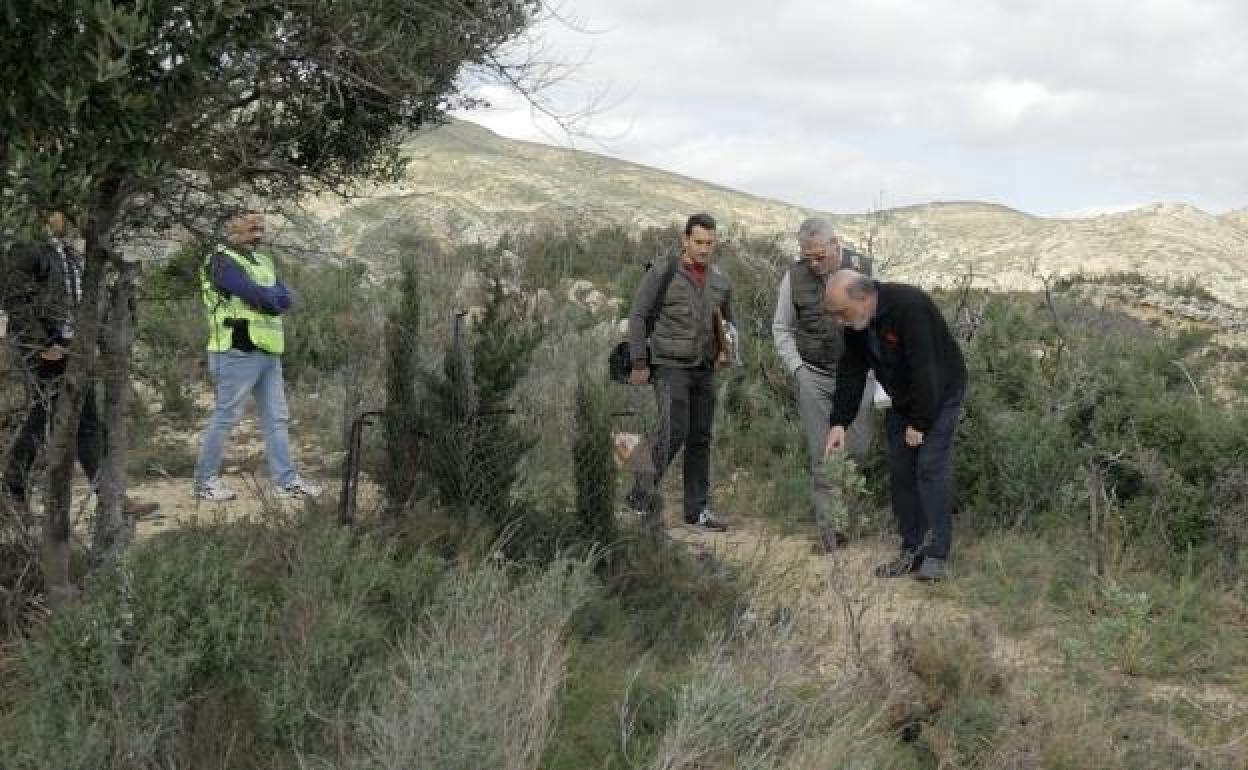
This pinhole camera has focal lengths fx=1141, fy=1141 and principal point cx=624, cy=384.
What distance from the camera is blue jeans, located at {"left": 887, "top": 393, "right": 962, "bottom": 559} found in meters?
5.91

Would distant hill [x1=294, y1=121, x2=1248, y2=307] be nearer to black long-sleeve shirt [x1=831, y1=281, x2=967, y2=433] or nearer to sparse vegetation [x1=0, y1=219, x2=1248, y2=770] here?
sparse vegetation [x1=0, y1=219, x2=1248, y2=770]

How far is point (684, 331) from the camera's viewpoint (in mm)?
6676

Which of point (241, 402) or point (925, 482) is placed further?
point (241, 402)

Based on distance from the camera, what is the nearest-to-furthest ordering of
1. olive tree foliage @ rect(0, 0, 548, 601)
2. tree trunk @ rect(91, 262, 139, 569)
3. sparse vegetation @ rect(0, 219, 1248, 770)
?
olive tree foliage @ rect(0, 0, 548, 601)
sparse vegetation @ rect(0, 219, 1248, 770)
tree trunk @ rect(91, 262, 139, 569)

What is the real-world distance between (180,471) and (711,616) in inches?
189

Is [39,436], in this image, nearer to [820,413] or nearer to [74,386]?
[74,386]

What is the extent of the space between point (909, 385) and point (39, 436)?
443 centimetres

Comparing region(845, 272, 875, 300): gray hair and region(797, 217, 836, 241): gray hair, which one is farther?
region(797, 217, 836, 241): gray hair

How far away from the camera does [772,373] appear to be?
932 cm

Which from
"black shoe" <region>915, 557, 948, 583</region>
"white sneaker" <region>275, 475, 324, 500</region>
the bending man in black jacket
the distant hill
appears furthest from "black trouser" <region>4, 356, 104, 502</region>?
the distant hill

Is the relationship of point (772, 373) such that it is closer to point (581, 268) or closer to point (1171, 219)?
→ point (581, 268)

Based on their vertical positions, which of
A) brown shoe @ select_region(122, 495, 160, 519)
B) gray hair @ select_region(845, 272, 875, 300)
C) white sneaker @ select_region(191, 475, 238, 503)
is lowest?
brown shoe @ select_region(122, 495, 160, 519)

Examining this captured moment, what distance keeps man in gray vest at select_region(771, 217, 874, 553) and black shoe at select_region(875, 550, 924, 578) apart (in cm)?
36

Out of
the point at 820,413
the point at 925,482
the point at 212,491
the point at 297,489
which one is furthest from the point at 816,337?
the point at 212,491
